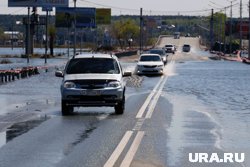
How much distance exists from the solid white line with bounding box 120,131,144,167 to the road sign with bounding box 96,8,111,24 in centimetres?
12756

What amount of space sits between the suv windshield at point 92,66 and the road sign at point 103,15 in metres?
121

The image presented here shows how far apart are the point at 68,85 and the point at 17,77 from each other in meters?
25.5

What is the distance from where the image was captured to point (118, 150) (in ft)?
49.7

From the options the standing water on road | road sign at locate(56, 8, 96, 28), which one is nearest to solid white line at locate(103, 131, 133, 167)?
the standing water on road

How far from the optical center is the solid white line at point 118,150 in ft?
43.9

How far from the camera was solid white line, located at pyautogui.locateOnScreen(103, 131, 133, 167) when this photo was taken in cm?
1339

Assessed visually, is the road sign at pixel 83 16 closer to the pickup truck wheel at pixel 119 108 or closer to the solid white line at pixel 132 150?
the pickup truck wheel at pixel 119 108

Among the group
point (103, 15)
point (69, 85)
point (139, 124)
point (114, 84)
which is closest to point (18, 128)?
point (139, 124)

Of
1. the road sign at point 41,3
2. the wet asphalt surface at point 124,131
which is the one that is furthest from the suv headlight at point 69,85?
the road sign at point 41,3

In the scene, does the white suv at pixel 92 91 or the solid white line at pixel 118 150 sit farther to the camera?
the white suv at pixel 92 91

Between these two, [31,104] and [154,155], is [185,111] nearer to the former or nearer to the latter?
[31,104]

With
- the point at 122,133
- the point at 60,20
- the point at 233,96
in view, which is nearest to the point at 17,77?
the point at 233,96

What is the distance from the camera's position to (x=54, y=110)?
83.1 ft

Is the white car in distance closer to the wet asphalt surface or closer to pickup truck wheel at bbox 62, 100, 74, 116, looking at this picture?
the wet asphalt surface
